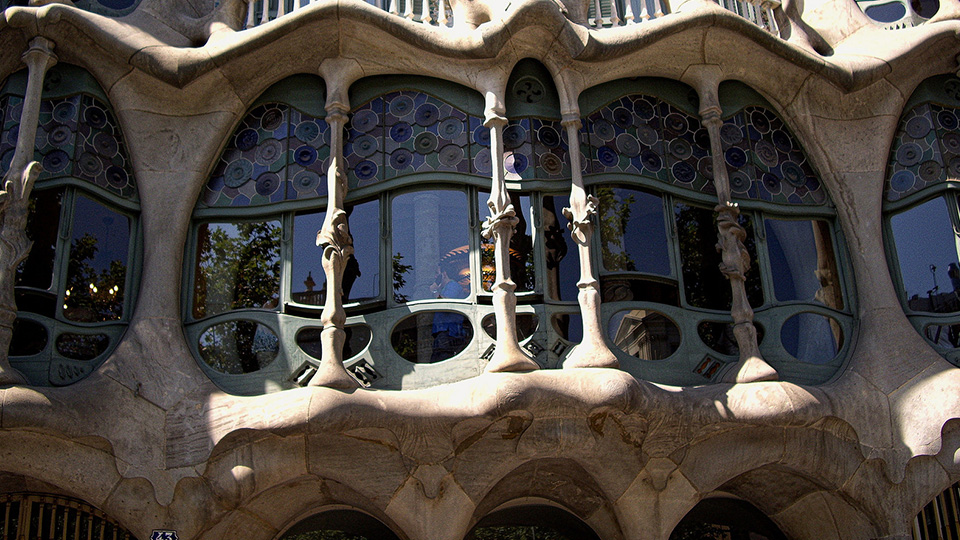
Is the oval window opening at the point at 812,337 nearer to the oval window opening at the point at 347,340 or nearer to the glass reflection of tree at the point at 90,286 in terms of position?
the oval window opening at the point at 347,340

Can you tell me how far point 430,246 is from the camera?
968 centimetres

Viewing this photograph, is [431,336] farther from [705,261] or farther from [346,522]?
[705,261]

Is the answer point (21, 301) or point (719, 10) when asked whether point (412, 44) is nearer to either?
point (719, 10)

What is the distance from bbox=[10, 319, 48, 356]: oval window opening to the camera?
A: 9008mm

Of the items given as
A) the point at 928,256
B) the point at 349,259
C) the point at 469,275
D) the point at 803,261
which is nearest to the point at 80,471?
the point at 349,259

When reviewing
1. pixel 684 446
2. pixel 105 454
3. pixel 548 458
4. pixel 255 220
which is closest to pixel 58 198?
pixel 255 220

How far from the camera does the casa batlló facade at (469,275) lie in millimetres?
8836

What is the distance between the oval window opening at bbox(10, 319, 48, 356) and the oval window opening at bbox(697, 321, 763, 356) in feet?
20.1

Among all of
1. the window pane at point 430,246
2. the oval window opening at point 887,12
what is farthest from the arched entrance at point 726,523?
the oval window opening at point 887,12

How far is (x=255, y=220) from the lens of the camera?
10.0m

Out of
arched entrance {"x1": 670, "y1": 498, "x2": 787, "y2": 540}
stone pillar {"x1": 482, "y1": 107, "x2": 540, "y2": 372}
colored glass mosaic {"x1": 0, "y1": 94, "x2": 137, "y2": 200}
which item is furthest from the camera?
arched entrance {"x1": 670, "y1": 498, "x2": 787, "y2": 540}

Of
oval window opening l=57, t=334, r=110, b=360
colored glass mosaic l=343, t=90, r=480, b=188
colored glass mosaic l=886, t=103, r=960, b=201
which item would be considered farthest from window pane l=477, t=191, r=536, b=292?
colored glass mosaic l=886, t=103, r=960, b=201

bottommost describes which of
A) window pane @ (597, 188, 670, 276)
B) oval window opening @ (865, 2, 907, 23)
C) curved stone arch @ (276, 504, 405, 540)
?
curved stone arch @ (276, 504, 405, 540)

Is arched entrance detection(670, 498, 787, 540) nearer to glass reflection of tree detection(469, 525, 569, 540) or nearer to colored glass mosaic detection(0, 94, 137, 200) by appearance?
glass reflection of tree detection(469, 525, 569, 540)
